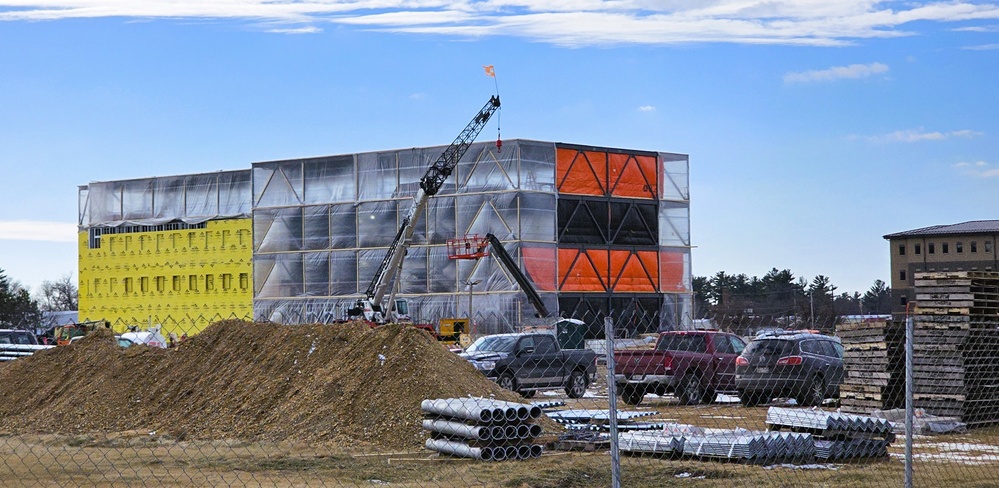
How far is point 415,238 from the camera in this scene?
68062mm

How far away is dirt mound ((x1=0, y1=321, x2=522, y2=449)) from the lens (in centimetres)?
1800

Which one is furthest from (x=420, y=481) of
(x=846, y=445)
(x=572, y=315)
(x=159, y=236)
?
(x=159, y=236)

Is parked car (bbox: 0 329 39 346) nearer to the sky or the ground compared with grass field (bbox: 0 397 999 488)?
nearer to the sky

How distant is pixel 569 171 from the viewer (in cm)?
6831

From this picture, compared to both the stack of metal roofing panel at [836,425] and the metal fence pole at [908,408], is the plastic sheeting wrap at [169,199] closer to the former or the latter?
the stack of metal roofing panel at [836,425]

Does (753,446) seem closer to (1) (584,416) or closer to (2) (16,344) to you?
(1) (584,416)

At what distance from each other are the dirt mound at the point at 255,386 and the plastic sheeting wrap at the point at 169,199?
176ft

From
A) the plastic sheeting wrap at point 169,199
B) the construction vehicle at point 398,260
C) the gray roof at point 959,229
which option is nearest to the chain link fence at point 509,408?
the construction vehicle at point 398,260

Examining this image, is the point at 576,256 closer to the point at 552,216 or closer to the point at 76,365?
the point at 552,216

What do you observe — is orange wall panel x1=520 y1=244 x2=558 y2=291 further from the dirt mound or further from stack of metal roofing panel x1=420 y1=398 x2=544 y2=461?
stack of metal roofing panel x1=420 y1=398 x2=544 y2=461

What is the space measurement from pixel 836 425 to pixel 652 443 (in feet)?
7.55

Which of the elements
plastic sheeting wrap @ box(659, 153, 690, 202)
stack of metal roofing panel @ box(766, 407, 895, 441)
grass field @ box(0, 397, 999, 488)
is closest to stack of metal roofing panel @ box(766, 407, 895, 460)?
stack of metal roofing panel @ box(766, 407, 895, 441)

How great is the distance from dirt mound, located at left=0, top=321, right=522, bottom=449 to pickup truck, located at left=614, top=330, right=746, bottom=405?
17.5 ft

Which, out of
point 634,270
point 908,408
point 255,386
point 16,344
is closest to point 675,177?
point 634,270
